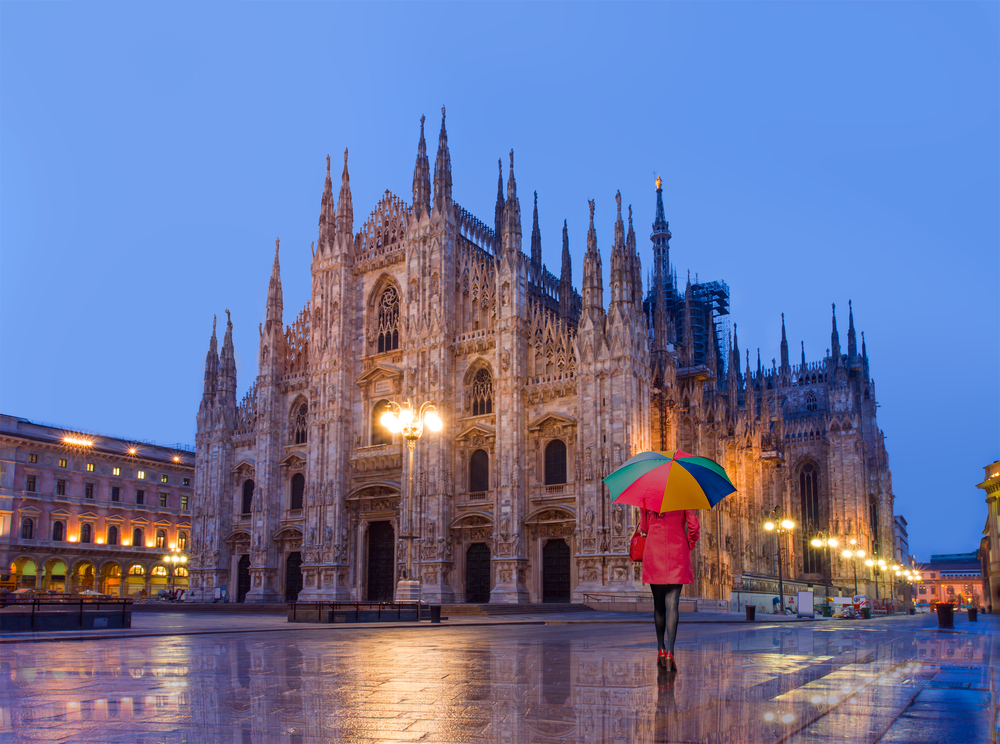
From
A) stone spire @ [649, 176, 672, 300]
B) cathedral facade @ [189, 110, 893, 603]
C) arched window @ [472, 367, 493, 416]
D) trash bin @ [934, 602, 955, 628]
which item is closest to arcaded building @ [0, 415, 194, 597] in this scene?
cathedral facade @ [189, 110, 893, 603]

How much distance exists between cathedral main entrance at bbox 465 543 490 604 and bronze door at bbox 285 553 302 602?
430 inches

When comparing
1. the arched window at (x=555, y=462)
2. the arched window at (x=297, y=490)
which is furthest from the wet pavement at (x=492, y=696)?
the arched window at (x=297, y=490)

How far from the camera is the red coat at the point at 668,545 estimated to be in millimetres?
8469

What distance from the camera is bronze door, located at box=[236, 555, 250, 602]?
49.3 m

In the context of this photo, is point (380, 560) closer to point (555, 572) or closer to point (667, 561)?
point (555, 572)

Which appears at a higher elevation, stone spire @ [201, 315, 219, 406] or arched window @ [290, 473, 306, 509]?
stone spire @ [201, 315, 219, 406]

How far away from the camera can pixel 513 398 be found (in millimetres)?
39000

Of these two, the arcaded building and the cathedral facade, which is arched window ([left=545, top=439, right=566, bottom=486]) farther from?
the arcaded building

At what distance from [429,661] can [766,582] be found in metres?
48.0

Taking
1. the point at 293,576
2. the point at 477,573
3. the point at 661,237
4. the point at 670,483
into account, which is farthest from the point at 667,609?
the point at 661,237

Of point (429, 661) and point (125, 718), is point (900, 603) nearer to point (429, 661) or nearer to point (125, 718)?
point (429, 661)

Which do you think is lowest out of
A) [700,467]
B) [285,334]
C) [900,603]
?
[900,603]

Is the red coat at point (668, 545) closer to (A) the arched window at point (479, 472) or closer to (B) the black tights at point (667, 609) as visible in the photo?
(B) the black tights at point (667, 609)

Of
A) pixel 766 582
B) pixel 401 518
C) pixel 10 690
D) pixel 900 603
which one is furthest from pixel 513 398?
pixel 900 603
